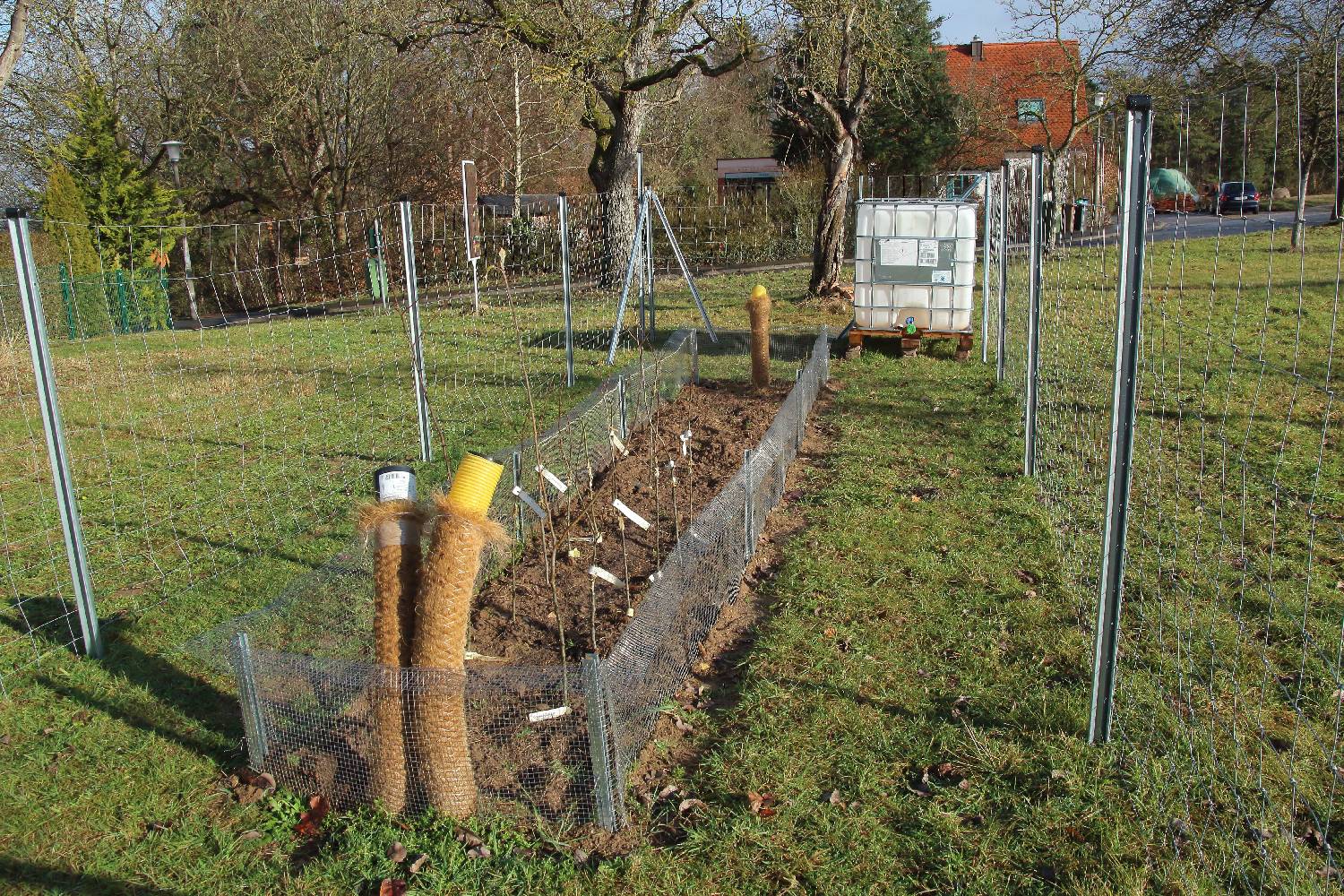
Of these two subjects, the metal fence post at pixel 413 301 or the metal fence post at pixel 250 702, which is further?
the metal fence post at pixel 413 301

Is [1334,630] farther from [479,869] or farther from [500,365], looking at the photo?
[500,365]

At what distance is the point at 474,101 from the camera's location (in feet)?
95.3

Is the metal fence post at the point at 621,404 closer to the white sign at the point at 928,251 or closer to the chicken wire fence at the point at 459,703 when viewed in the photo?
the chicken wire fence at the point at 459,703

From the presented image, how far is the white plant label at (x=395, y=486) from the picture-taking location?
346 centimetres

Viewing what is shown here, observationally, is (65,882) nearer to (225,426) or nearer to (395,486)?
(395,486)

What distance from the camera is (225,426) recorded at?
30.7 feet

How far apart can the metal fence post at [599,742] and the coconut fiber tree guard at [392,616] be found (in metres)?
0.63

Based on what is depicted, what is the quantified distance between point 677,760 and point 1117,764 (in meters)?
1.57

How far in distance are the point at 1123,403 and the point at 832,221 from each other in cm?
1315

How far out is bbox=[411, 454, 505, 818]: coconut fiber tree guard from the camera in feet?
10.7

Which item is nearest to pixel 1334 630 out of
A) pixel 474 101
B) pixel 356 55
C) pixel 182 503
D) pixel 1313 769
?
pixel 1313 769

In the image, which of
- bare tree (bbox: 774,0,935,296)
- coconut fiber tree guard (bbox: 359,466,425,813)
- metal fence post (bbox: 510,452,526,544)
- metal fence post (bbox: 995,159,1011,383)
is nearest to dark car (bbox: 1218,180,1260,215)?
coconut fiber tree guard (bbox: 359,466,425,813)

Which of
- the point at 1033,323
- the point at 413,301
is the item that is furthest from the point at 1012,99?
the point at 413,301

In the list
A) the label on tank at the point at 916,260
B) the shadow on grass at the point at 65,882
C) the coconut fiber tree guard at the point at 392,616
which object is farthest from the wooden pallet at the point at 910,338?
the shadow on grass at the point at 65,882
